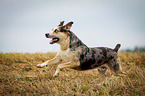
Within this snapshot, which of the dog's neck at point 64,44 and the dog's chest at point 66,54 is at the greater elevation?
the dog's neck at point 64,44

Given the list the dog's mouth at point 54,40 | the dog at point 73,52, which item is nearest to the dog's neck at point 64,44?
the dog at point 73,52

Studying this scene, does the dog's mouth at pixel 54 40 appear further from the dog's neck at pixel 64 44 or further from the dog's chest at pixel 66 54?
the dog's chest at pixel 66 54

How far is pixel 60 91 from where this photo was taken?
3.77 meters

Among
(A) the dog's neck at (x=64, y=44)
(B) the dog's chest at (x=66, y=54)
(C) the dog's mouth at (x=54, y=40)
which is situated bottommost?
(B) the dog's chest at (x=66, y=54)

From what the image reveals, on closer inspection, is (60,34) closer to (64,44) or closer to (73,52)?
(64,44)

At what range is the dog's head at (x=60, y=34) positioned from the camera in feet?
11.2

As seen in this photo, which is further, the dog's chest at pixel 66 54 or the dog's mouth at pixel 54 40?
the dog's chest at pixel 66 54

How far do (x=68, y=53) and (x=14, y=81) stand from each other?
2.38 meters

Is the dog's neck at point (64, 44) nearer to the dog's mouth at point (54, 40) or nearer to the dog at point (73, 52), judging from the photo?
the dog at point (73, 52)

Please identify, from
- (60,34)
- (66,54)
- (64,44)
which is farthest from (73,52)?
(60,34)

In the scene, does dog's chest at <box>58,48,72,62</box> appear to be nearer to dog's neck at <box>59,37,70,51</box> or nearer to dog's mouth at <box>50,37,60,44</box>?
dog's neck at <box>59,37,70,51</box>

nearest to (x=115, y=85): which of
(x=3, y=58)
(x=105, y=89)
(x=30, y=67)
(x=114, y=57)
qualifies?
(x=105, y=89)

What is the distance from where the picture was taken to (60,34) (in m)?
3.45

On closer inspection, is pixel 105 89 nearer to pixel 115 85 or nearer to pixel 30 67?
pixel 115 85
